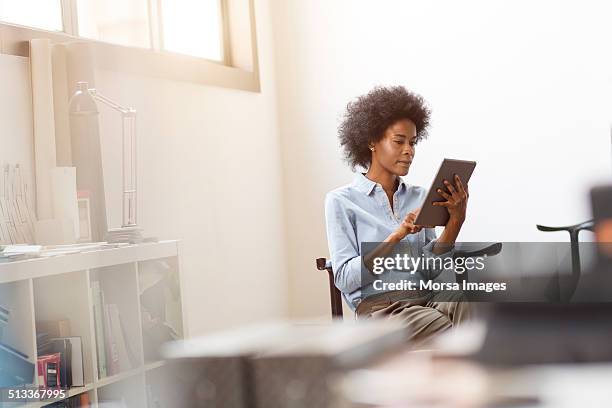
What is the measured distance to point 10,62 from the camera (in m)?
1.68

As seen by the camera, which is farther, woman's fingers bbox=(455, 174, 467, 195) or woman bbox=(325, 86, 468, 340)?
woman's fingers bbox=(455, 174, 467, 195)

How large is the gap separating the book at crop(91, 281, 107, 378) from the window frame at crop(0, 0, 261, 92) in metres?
0.51

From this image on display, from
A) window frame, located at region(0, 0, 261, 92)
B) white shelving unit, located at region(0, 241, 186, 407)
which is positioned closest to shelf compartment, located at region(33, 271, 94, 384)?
white shelving unit, located at region(0, 241, 186, 407)

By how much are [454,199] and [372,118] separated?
11.9 inches

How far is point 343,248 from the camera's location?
1.74 metres

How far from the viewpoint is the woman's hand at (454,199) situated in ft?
6.17

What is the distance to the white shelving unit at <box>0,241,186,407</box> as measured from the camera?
1.50 m

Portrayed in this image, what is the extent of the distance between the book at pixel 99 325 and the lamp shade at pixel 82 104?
0.35 meters

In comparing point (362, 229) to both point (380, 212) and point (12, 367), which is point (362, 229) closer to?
point (380, 212)

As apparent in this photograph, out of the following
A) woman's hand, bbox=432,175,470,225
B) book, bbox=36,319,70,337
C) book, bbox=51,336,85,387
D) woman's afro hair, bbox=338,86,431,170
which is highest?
woman's afro hair, bbox=338,86,431,170

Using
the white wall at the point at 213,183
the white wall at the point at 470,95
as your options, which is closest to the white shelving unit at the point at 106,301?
the white wall at the point at 213,183

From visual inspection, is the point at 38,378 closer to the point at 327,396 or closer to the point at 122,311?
the point at 122,311

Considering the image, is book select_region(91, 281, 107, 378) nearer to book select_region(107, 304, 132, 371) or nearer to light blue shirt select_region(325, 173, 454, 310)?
book select_region(107, 304, 132, 371)

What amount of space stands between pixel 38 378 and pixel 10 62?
25.0 inches
